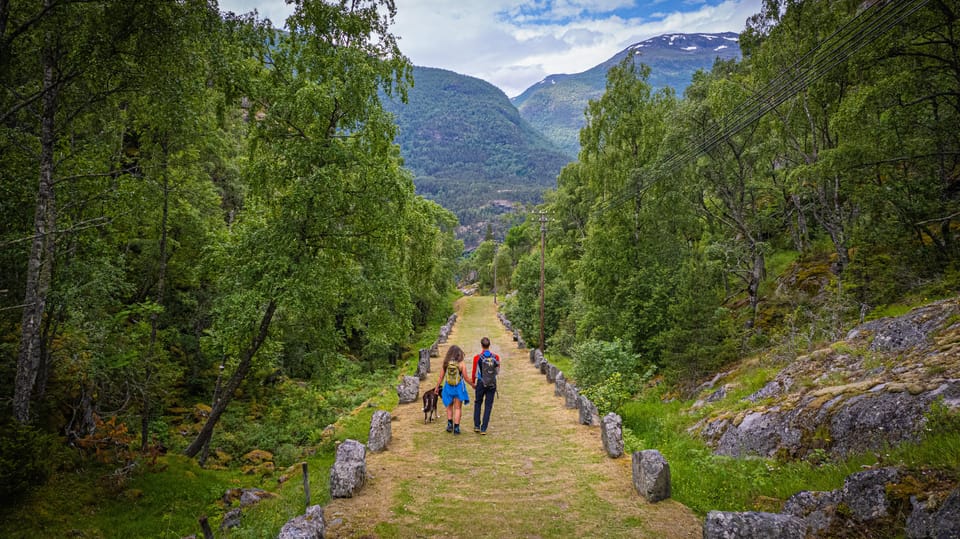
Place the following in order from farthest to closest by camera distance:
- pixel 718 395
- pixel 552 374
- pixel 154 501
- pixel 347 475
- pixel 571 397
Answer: pixel 552 374, pixel 571 397, pixel 718 395, pixel 154 501, pixel 347 475

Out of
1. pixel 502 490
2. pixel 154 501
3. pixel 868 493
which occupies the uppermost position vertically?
pixel 868 493

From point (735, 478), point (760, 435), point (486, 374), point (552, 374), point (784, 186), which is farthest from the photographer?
point (784, 186)

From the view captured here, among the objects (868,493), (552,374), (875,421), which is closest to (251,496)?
(868,493)

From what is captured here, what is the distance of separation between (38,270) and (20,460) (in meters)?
2.92

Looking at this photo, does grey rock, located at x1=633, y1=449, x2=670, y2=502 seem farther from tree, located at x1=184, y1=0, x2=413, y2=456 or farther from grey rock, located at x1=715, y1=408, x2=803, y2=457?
tree, located at x1=184, y1=0, x2=413, y2=456

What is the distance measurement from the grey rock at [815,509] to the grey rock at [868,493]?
0.13m

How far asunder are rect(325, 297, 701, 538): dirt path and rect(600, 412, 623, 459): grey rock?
0.16 m

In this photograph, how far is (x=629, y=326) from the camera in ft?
51.3

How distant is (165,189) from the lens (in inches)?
385

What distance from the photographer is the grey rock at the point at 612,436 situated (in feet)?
25.2

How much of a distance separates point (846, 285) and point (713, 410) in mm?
6509

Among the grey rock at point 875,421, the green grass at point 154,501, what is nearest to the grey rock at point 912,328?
the grey rock at point 875,421

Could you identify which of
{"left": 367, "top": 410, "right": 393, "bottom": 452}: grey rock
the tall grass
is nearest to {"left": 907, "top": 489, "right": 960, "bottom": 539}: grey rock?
the tall grass

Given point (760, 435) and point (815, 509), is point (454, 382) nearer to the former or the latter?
point (760, 435)
